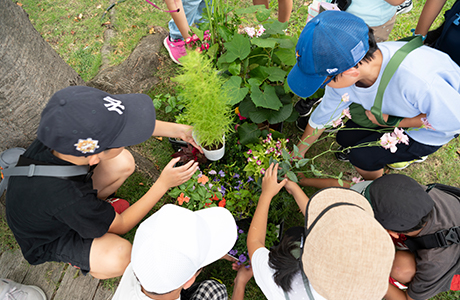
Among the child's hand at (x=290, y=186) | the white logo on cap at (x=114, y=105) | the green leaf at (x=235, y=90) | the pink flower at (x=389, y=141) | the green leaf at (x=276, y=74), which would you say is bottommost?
the child's hand at (x=290, y=186)

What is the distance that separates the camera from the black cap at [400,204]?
1400mm

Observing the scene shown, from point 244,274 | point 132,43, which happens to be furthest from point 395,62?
point 132,43

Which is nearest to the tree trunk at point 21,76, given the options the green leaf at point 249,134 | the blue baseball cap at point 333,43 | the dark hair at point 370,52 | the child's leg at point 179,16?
the child's leg at point 179,16

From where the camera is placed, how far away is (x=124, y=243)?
5.72 feet

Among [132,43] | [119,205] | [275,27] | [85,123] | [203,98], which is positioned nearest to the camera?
[85,123]

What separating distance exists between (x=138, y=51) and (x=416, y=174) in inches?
146

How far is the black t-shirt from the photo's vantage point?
1344mm

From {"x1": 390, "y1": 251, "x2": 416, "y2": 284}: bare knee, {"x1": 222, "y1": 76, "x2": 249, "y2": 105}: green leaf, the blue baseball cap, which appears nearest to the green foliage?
{"x1": 222, "y1": 76, "x2": 249, "y2": 105}: green leaf

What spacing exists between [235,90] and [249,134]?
15.8 inches

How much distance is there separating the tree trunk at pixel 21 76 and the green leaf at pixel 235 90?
133 cm

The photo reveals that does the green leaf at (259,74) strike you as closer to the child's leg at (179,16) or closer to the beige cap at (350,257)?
the child's leg at (179,16)

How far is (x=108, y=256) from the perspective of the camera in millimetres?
1656

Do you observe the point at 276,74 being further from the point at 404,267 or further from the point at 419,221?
the point at 404,267

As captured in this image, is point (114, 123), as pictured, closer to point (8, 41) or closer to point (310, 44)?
point (8, 41)
